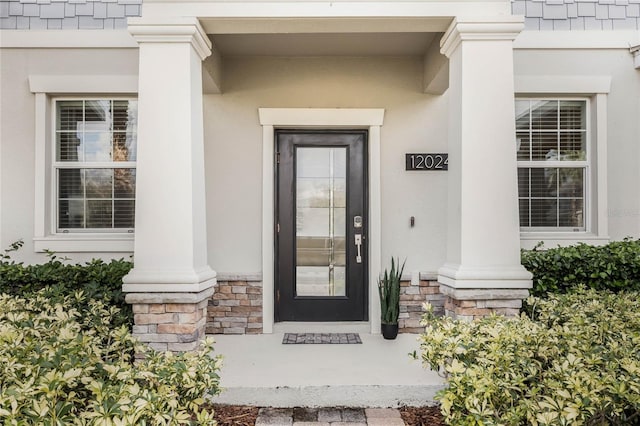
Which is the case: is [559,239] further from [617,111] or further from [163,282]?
[163,282]

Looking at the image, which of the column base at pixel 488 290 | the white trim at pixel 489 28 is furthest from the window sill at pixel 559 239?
the white trim at pixel 489 28

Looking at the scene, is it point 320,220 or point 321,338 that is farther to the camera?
point 320,220

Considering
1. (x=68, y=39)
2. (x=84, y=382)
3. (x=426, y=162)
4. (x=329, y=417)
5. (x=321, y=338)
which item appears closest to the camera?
(x=84, y=382)

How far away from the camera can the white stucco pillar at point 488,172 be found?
3.41 meters

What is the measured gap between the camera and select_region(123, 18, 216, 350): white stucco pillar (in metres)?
3.35

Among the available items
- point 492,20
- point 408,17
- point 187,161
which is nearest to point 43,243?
point 187,161

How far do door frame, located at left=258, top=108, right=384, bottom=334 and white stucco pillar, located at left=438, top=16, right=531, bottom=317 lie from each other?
1.55 metres

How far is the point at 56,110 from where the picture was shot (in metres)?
5.09

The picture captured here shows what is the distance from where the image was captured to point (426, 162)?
16.4 ft

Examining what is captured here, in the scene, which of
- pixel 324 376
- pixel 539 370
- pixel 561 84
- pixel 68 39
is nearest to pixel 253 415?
pixel 324 376

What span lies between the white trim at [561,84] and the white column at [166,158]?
10.9 feet

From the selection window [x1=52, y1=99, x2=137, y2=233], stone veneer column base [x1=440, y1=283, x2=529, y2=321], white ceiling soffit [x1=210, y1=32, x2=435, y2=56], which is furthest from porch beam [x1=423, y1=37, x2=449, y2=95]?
window [x1=52, y1=99, x2=137, y2=233]

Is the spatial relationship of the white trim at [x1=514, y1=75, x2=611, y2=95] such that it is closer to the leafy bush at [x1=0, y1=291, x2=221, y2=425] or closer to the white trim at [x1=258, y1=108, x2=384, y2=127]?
the white trim at [x1=258, y1=108, x2=384, y2=127]

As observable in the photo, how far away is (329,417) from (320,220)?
95.7 inches
